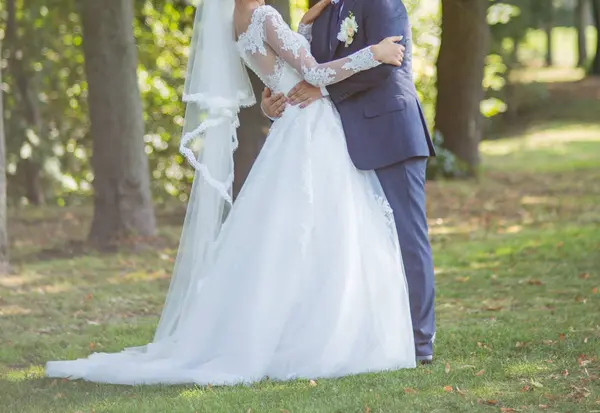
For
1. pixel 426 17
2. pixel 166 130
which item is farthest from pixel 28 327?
pixel 426 17

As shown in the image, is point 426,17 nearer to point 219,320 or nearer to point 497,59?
point 497,59

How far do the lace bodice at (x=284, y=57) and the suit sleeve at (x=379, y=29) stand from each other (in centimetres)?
6

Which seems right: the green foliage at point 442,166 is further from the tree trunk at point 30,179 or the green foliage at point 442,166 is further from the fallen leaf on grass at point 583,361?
the fallen leaf on grass at point 583,361

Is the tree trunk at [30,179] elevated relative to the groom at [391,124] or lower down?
lower down

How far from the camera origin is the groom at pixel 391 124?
508cm

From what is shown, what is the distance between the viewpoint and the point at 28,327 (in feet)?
22.0

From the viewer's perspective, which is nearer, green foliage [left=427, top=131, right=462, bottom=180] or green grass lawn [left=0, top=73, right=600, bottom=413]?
green grass lawn [left=0, top=73, right=600, bottom=413]

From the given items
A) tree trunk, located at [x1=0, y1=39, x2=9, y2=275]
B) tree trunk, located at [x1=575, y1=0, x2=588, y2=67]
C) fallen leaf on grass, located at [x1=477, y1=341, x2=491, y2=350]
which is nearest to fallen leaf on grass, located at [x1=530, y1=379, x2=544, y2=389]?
fallen leaf on grass, located at [x1=477, y1=341, x2=491, y2=350]

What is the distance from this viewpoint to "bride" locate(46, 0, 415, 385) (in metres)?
4.96

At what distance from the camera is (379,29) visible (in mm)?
5062

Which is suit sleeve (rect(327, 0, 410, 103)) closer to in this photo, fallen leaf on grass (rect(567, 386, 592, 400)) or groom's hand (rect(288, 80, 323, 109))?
groom's hand (rect(288, 80, 323, 109))

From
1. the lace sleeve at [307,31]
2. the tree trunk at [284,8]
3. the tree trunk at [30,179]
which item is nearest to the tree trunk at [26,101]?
the tree trunk at [30,179]

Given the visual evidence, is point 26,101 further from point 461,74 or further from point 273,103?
point 273,103

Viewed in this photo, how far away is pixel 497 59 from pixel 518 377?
20.5 meters
